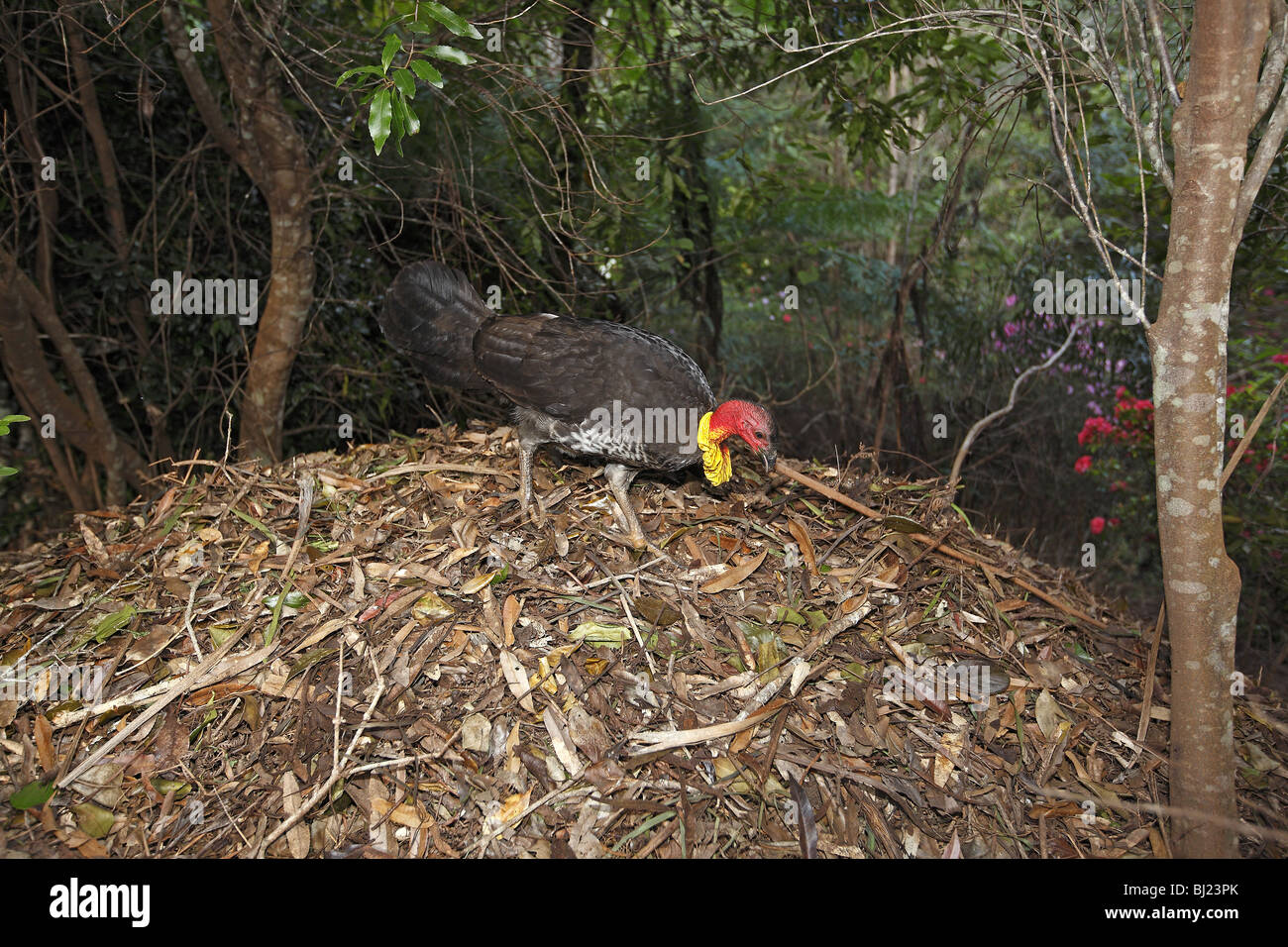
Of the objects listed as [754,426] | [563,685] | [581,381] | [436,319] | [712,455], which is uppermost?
[436,319]

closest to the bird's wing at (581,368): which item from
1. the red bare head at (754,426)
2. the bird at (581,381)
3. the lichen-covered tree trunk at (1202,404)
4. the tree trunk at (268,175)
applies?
the bird at (581,381)

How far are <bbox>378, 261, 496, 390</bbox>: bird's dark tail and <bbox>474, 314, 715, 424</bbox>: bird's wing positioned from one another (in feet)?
0.47

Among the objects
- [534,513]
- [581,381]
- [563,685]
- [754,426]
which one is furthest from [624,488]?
[563,685]

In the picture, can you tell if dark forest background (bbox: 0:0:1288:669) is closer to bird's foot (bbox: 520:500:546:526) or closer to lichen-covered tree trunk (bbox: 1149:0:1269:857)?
lichen-covered tree trunk (bbox: 1149:0:1269:857)

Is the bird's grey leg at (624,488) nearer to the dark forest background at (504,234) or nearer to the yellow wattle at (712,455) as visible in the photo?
the yellow wattle at (712,455)

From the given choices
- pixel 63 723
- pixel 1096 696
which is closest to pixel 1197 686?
pixel 1096 696

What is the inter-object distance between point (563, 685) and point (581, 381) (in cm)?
145

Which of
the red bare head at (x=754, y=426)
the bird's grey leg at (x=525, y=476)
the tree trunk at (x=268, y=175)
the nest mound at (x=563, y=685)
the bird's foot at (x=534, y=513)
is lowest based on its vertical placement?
the nest mound at (x=563, y=685)

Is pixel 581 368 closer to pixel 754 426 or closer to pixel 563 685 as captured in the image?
pixel 754 426

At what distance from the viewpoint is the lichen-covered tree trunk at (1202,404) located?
2.37 m

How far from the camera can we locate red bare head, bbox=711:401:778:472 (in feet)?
11.5

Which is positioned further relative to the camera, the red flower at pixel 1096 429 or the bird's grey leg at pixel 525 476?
the red flower at pixel 1096 429

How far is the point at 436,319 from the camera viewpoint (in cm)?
415
